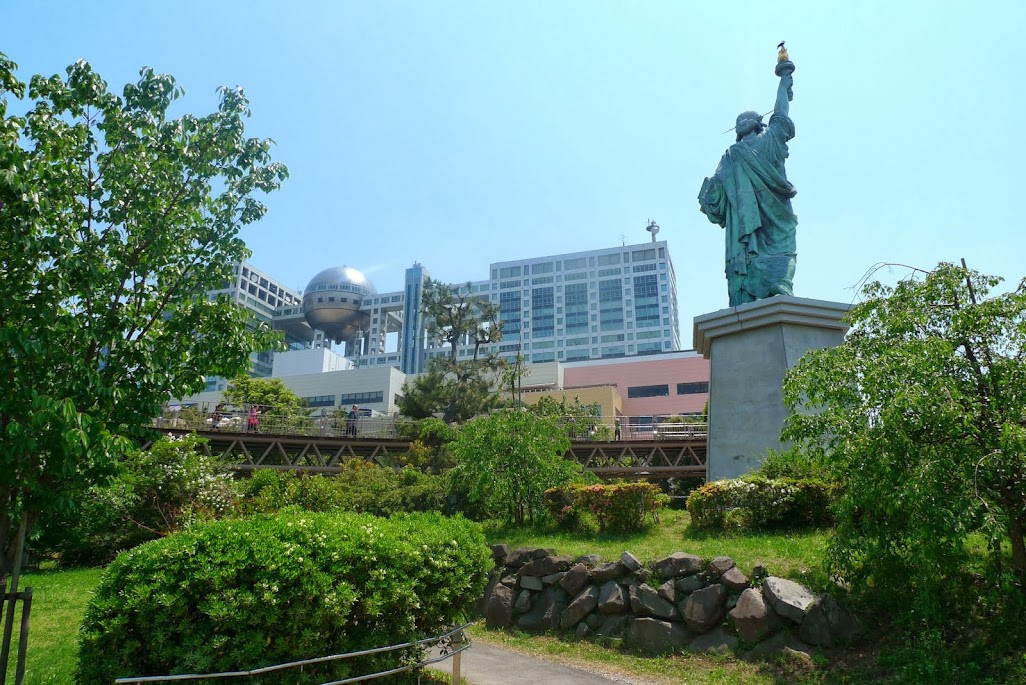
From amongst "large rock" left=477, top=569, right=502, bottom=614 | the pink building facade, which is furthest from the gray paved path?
the pink building facade

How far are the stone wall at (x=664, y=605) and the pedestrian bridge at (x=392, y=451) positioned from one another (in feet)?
55.4

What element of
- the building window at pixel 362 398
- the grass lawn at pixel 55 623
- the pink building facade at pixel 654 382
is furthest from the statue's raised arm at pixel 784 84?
the building window at pixel 362 398

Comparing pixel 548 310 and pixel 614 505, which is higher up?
pixel 548 310

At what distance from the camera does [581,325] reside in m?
129

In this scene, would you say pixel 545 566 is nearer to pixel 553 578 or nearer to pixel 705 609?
pixel 553 578

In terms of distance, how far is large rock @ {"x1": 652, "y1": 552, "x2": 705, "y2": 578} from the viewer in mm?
9867

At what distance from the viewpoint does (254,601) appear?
5.66 meters

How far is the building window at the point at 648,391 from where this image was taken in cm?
6856

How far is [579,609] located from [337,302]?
100 m

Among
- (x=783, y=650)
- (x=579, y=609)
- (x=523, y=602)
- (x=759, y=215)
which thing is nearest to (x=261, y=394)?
(x=759, y=215)

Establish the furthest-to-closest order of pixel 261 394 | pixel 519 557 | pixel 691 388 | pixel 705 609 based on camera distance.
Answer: pixel 691 388
pixel 261 394
pixel 519 557
pixel 705 609

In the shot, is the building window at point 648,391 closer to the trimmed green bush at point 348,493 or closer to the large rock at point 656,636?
the trimmed green bush at point 348,493

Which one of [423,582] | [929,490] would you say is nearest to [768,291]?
[929,490]

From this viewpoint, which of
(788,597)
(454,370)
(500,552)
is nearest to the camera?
(788,597)
